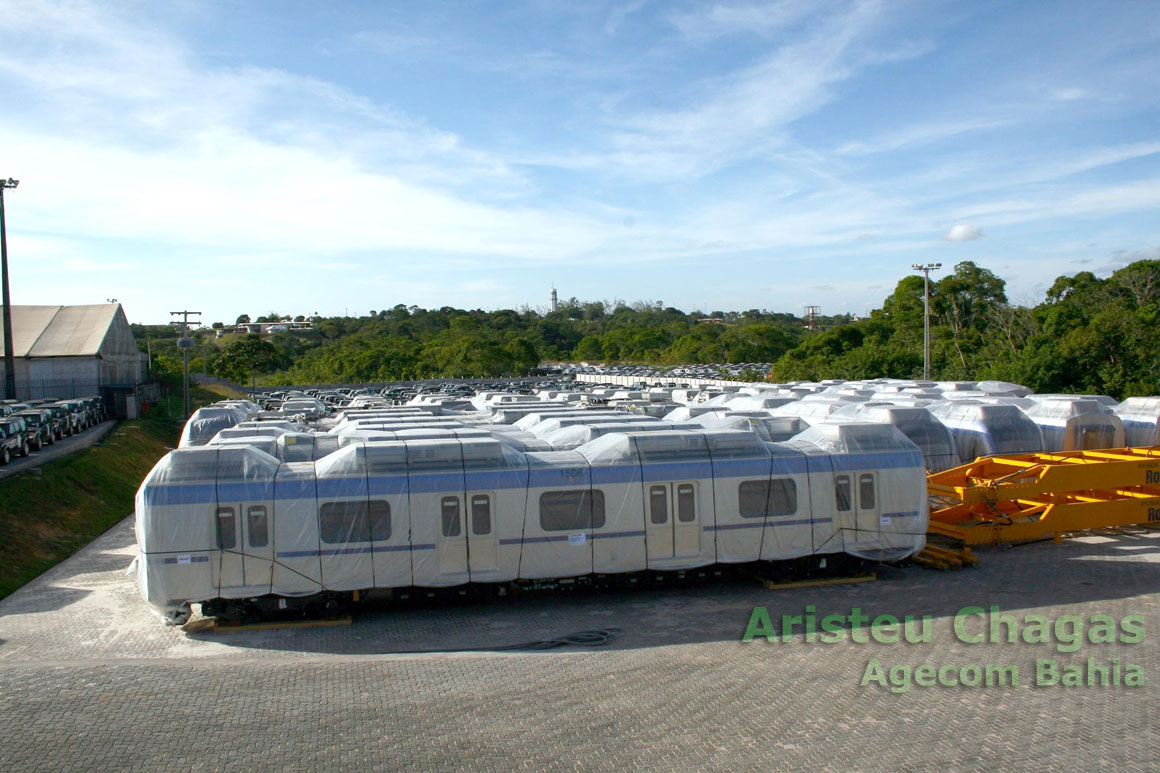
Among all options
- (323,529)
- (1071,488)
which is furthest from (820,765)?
(1071,488)

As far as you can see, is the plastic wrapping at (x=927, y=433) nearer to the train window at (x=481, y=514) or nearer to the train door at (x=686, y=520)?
the train door at (x=686, y=520)

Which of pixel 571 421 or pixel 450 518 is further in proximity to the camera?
pixel 571 421

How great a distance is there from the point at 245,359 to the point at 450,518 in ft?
193

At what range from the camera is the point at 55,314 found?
46.2m

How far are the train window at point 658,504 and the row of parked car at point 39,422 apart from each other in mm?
20443

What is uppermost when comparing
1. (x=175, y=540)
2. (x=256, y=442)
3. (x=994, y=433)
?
(x=256, y=442)

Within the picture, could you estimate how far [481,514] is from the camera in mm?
12297

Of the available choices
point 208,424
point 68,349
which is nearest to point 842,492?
point 208,424

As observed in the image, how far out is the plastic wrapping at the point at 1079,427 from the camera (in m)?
21.5

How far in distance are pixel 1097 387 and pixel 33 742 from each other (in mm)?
41084

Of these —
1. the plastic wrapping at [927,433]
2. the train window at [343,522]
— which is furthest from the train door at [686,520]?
the plastic wrapping at [927,433]

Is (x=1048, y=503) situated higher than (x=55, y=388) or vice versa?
(x=55, y=388)

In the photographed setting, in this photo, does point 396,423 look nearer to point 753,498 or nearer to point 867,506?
point 753,498

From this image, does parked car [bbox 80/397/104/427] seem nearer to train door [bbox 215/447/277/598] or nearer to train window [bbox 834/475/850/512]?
train door [bbox 215/447/277/598]
